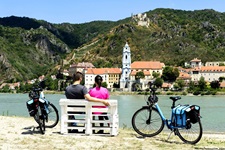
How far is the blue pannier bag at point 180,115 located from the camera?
372 inches

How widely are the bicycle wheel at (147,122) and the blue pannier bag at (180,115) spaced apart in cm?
46

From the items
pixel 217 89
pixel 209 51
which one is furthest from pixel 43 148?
pixel 209 51

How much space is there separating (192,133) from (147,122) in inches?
47.5

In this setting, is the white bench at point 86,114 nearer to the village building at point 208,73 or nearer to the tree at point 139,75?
the tree at point 139,75

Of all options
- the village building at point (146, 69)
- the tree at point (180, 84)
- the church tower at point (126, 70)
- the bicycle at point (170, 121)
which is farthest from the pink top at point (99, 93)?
the church tower at point (126, 70)

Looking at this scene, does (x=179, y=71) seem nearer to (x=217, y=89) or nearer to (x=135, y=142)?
(x=217, y=89)

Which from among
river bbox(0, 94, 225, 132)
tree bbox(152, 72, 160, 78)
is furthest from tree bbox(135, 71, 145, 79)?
river bbox(0, 94, 225, 132)

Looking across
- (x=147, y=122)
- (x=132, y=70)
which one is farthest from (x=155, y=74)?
(x=147, y=122)

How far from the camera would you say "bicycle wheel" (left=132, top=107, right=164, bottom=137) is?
10.0m

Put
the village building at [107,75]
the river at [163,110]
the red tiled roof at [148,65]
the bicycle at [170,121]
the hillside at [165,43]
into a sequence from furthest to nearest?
the hillside at [165,43], the red tiled roof at [148,65], the village building at [107,75], the river at [163,110], the bicycle at [170,121]

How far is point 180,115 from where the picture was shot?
955 centimetres

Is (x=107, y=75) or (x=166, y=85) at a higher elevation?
(x=107, y=75)

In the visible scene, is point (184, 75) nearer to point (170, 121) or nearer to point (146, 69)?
point (146, 69)

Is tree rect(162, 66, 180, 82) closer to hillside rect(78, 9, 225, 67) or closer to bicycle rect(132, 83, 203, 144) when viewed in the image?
hillside rect(78, 9, 225, 67)
